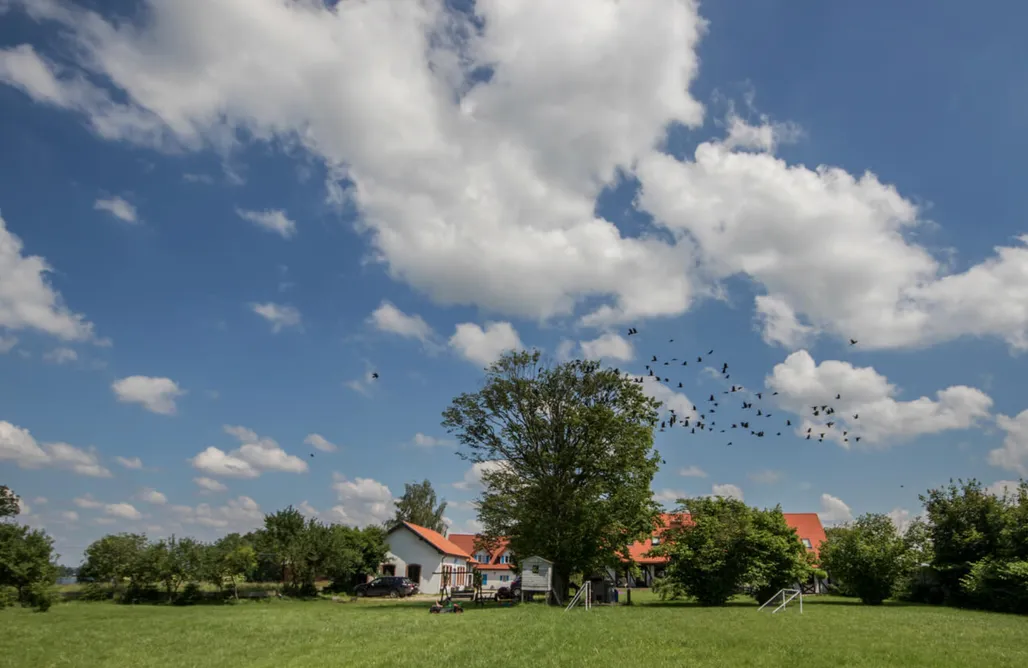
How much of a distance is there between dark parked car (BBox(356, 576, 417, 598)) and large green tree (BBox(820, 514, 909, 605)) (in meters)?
33.2

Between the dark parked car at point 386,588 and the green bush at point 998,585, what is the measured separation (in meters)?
40.2

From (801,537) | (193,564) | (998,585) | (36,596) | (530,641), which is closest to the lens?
(530,641)

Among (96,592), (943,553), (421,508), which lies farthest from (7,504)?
(943,553)

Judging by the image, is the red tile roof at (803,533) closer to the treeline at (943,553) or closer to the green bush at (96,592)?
the treeline at (943,553)

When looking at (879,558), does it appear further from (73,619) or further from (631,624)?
(73,619)

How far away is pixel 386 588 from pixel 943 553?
42.0 metres

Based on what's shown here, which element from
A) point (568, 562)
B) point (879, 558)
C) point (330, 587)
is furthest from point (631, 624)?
point (330, 587)

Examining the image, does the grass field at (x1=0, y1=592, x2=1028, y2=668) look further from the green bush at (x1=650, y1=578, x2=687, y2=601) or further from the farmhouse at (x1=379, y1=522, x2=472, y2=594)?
the farmhouse at (x1=379, y1=522, x2=472, y2=594)

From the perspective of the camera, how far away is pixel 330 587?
58469 mm

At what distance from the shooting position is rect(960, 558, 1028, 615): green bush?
3519cm

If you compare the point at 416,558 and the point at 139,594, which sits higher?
the point at 416,558

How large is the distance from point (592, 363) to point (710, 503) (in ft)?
43.3

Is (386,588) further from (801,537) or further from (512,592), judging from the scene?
(801,537)

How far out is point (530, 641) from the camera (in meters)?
20.3
